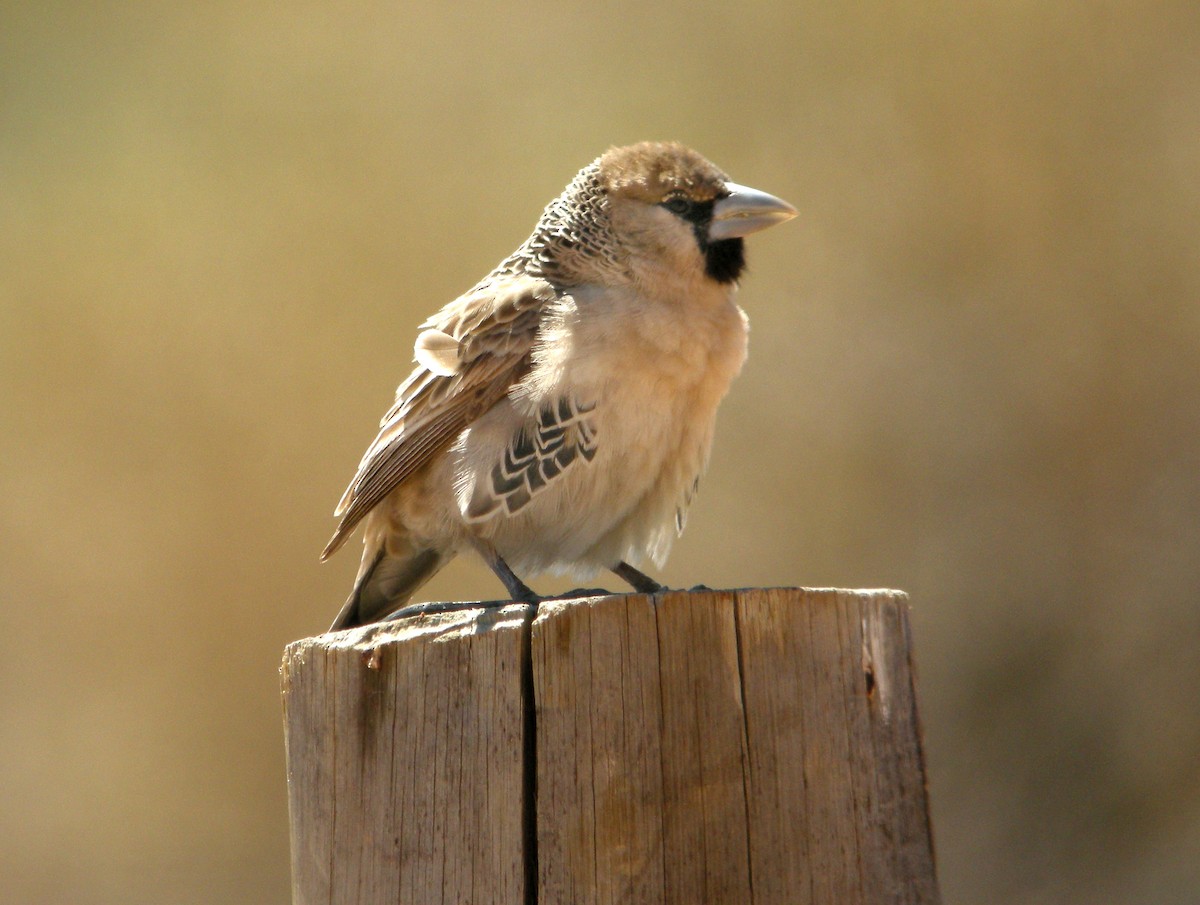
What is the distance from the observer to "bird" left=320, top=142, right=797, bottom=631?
3682 mm

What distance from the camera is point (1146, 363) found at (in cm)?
709

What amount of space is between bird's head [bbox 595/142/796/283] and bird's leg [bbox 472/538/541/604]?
3.11 feet

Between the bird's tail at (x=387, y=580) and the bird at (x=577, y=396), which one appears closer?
the bird at (x=577, y=396)

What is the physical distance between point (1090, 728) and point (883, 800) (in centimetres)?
486

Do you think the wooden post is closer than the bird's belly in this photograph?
Yes

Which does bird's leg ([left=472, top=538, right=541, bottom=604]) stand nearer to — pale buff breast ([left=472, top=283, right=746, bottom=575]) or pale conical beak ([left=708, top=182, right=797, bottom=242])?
pale buff breast ([left=472, top=283, right=746, bottom=575])

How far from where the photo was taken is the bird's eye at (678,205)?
4059 millimetres

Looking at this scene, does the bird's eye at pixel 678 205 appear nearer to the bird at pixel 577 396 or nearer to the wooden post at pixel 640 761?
the bird at pixel 577 396

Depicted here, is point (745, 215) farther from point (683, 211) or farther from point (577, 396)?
point (577, 396)

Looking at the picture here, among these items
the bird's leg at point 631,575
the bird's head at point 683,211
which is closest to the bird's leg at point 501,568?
the bird's leg at point 631,575

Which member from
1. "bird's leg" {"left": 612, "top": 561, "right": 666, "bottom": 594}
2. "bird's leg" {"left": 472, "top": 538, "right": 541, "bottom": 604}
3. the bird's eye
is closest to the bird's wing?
"bird's leg" {"left": 472, "top": 538, "right": 541, "bottom": 604}

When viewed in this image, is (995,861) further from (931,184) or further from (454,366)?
(454,366)

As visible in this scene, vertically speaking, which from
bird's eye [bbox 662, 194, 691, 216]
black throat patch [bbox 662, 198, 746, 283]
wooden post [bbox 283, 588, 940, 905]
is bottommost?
wooden post [bbox 283, 588, 940, 905]

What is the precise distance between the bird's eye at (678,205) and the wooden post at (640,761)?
73.2 inches
